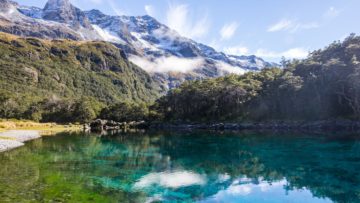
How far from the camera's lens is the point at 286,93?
433 feet

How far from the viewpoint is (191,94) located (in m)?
160

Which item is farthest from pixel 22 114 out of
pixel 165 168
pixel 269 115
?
pixel 165 168

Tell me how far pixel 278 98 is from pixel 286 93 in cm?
447

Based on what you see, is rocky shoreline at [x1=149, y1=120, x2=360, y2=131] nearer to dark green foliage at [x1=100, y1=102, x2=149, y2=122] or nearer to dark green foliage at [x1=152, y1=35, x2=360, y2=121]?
dark green foliage at [x1=152, y1=35, x2=360, y2=121]

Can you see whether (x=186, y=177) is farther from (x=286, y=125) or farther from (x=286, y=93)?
(x=286, y=93)

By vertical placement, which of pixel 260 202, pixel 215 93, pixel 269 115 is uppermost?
pixel 215 93

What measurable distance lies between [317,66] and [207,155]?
92.6 meters

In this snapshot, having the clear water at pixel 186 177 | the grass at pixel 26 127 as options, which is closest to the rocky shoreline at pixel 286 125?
the grass at pixel 26 127

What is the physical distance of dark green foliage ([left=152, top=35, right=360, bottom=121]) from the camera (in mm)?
115562

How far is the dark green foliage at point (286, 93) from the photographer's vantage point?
379 ft

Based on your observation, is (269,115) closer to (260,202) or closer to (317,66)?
(317,66)

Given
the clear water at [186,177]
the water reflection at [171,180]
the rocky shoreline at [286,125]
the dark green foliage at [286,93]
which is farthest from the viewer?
the dark green foliage at [286,93]

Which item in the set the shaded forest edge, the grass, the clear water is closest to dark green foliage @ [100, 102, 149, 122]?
the shaded forest edge

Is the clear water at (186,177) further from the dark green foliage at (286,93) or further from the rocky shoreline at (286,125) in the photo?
the dark green foliage at (286,93)
